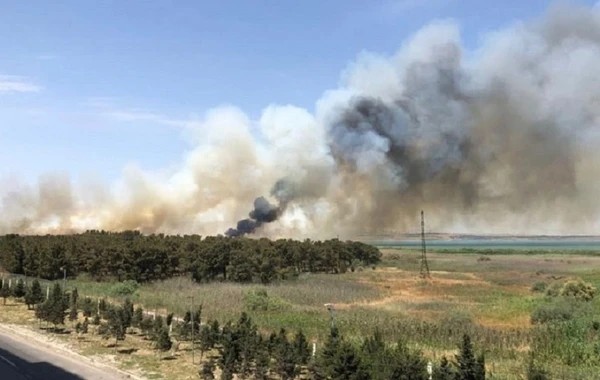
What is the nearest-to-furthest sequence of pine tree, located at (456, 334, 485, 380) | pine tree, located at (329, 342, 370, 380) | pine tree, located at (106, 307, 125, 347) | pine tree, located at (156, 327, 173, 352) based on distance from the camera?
pine tree, located at (456, 334, 485, 380)
pine tree, located at (329, 342, 370, 380)
pine tree, located at (156, 327, 173, 352)
pine tree, located at (106, 307, 125, 347)

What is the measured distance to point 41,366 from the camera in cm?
3306

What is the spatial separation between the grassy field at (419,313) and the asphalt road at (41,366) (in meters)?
2.46

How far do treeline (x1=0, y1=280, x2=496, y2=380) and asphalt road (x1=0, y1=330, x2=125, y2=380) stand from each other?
417 cm

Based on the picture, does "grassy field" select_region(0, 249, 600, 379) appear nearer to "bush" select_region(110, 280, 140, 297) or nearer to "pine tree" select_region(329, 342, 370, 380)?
"bush" select_region(110, 280, 140, 297)

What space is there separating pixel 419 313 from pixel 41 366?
1352 inches

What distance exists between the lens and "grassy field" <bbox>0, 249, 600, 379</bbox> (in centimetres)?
3562

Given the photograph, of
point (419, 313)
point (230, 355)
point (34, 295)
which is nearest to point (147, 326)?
point (230, 355)

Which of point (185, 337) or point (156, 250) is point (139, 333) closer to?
point (185, 337)

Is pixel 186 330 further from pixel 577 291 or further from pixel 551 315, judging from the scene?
pixel 577 291

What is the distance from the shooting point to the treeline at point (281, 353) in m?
23.4

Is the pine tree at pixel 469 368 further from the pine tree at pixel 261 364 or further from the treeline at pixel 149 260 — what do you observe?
the treeline at pixel 149 260

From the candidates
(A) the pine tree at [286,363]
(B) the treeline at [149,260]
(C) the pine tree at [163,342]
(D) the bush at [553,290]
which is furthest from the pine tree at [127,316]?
(D) the bush at [553,290]

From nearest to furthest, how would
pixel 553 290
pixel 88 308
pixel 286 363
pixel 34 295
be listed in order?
pixel 286 363 < pixel 88 308 < pixel 34 295 < pixel 553 290

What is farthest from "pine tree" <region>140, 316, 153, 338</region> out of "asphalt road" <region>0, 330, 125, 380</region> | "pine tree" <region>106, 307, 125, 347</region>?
"asphalt road" <region>0, 330, 125, 380</region>
